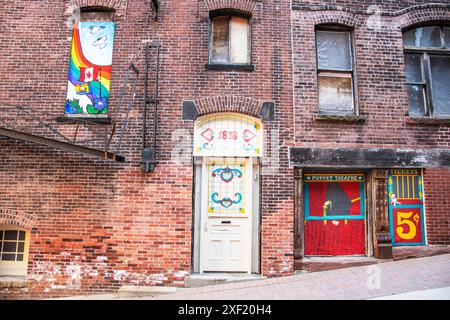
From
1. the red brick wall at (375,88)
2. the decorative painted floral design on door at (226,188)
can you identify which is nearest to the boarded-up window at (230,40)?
the red brick wall at (375,88)

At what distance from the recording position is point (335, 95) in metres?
7.51

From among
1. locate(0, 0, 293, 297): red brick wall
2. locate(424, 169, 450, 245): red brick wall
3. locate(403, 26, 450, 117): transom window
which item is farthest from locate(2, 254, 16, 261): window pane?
locate(403, 26, 450, 117): transom window

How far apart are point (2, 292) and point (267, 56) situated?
291 inches

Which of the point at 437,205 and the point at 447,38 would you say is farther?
the point at 447,38

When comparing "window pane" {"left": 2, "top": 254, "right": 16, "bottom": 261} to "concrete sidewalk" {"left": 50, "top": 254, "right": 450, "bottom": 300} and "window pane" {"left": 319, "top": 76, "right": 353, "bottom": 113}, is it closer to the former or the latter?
"concrete sidewalk" {"left": 50, "top": 254, "right": 450, "bottom": 300}

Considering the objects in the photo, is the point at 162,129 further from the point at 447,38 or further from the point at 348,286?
the point at 447,38

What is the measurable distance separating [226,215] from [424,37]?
6402 mm

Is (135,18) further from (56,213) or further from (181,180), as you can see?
(56,213)

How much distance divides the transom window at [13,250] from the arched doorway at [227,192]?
3.67 m

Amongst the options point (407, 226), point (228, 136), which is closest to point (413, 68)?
point (407, 226)

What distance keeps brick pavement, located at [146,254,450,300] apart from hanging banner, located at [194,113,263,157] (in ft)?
8.81

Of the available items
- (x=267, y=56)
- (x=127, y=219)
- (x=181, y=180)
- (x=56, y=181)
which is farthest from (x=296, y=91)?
(x=56, y=181)

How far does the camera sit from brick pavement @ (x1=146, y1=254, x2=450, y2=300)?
543 centimetres

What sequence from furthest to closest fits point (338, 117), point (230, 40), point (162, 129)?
point (230, 40) → point (338, 117) → point (162, 129)
